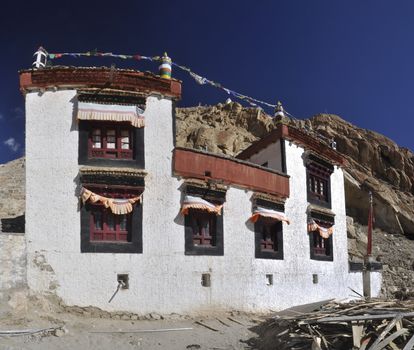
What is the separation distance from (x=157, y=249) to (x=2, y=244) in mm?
4395

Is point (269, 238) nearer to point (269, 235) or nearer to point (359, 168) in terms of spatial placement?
point (269, 235)

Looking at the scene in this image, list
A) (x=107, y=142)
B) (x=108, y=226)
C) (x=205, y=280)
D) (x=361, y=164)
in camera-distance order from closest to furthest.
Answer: (x=108, y=226)
(x=107, y=142)
(x=205, y=280)
(x=361, y=164)

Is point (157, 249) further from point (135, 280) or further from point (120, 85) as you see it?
point (120, 85)

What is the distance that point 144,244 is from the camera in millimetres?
13891

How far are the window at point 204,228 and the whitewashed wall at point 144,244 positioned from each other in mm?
242

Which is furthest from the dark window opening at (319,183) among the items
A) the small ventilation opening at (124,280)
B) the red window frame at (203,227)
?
the small ventilation opening at (124,280)

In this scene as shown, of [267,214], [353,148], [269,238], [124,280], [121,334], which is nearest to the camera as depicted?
[121,334]

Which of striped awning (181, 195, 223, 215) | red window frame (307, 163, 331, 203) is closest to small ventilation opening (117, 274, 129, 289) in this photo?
striped awning (181, 195, 223, 215)

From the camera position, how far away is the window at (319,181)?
1986cm

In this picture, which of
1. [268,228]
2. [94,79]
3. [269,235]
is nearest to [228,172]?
[268,228]

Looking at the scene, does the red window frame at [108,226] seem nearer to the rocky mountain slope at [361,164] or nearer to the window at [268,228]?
the window at [268,228]

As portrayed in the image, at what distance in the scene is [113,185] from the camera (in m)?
13.7

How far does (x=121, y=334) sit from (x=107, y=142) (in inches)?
228

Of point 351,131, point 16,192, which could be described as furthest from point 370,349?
point 351,131
